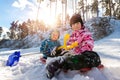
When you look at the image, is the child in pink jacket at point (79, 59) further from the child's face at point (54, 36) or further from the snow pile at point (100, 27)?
the snow pile at point (100, 27)

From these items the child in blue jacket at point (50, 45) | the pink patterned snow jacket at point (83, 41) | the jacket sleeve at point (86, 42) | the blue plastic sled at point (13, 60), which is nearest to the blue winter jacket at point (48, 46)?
the child in blue jacket at point (50, 45)

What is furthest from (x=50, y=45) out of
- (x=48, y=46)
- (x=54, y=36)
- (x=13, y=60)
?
(x=13, y=60)

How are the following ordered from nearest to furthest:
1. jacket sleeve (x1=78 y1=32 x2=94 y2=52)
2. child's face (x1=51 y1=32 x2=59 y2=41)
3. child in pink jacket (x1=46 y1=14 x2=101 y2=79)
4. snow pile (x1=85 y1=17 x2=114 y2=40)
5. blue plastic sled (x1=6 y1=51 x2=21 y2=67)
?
child in pink jacket (x1=46 y1=14 x2=101 y2=79) → jacket sleeve (x1=78 y1=32 x2=94 y2=52) → child's face (x1=51 y1=32 x2=59 y2=41) → blue plastic sled (x1=6 y1=51 x2=21 y2=67) → snow pile (x1=85 y1=17 x2=114 y2=40)

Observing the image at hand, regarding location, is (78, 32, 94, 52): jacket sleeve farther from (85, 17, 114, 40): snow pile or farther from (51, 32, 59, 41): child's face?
(85, 17, 114, 40): snow pile

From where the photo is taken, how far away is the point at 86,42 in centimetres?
516

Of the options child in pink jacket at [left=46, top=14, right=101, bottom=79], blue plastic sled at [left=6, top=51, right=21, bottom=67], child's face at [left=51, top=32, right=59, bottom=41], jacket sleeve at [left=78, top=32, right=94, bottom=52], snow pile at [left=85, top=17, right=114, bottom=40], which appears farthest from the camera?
snow pile at [left=85, top=17, right=114, bottom=40]

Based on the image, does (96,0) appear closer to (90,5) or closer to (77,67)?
(90,5)

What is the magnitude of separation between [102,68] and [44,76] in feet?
3.81

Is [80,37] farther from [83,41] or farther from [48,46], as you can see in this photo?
[48,46]

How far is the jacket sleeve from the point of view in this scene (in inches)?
204

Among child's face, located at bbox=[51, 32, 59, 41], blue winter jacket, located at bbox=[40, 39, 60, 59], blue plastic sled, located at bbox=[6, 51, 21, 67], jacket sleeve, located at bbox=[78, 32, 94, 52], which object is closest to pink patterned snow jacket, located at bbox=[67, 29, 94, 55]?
jacket sleeve, located at bbox=[78, 32, 94, 52]

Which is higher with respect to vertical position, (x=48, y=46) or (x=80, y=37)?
(x=80, y=37)

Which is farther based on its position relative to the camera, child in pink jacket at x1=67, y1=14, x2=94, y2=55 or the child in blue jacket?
the child in blue jacket

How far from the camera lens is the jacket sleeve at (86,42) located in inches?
204
